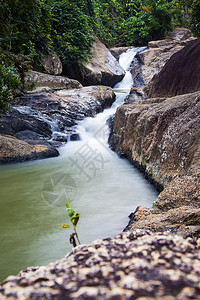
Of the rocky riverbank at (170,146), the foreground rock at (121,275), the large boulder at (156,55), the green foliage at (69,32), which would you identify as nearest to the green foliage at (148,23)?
the large boulder at (156,55)

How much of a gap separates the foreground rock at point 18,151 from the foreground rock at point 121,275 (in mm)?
5811

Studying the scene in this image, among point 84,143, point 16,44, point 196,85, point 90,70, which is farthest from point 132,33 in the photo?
point 196,85

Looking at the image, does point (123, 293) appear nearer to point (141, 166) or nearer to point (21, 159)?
point (141, 166)

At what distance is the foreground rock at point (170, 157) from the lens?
6.29 ft

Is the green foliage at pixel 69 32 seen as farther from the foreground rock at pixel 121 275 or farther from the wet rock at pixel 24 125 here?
the foreground rock at pixel 121 275

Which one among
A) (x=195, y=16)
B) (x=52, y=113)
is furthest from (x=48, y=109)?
(x=195, y=16)

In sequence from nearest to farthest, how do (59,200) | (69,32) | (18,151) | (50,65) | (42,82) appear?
(59,200), (18,151), (42,82), (50,65), (69,32)

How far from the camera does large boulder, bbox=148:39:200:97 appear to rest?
5.21 m

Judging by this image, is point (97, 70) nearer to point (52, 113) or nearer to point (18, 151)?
point (52, 113)

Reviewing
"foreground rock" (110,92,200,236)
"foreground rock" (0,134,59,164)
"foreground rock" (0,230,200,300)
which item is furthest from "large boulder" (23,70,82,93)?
"foreground rock" (0,230,200,300)

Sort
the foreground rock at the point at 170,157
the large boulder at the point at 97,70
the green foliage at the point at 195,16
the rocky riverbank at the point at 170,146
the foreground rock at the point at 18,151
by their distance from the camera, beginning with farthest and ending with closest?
1. the large boulder at the point at 97,70
2. the green foliage at the point at 195,16
3. the foreground rock at the point at 18,151
4. the rocky riverbank at the point at 170,146
5. the foreground rock at the point at 170,157

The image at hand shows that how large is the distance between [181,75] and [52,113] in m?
5.32

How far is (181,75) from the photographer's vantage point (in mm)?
5707

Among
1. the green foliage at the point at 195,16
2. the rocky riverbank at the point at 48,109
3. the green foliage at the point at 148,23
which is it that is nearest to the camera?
the rocky riverbank at the point at 48,109
